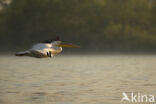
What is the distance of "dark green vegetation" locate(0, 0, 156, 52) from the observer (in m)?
129

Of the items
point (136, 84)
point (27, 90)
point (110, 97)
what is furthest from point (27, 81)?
point (110, 97)

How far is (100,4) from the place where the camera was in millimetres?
133375

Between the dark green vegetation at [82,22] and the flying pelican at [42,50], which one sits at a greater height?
the dark green vegetation at [82,22]

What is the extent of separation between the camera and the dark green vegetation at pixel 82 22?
424 ft

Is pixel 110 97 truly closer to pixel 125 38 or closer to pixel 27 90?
pixel 27 90

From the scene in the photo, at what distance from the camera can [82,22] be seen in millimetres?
135500

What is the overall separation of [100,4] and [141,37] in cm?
1745

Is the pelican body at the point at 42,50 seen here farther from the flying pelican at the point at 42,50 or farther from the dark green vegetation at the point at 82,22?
the dark green vegetation at the point at 82,22

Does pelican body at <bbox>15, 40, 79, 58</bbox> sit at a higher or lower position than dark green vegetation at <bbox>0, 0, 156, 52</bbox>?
lower

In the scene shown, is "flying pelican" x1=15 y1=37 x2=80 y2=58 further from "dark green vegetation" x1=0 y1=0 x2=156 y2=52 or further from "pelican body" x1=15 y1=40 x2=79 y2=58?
"dark green vegetation" x1=0 y1=0 x2=156 y2=52

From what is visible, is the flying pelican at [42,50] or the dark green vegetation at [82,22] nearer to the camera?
the flying pelican at [42,50]

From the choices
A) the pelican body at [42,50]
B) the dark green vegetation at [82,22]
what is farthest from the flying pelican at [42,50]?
the dark green vegetation at [82,22]

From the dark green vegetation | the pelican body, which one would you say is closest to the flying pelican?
the pelican body

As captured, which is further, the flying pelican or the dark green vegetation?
the dark green vegetation
